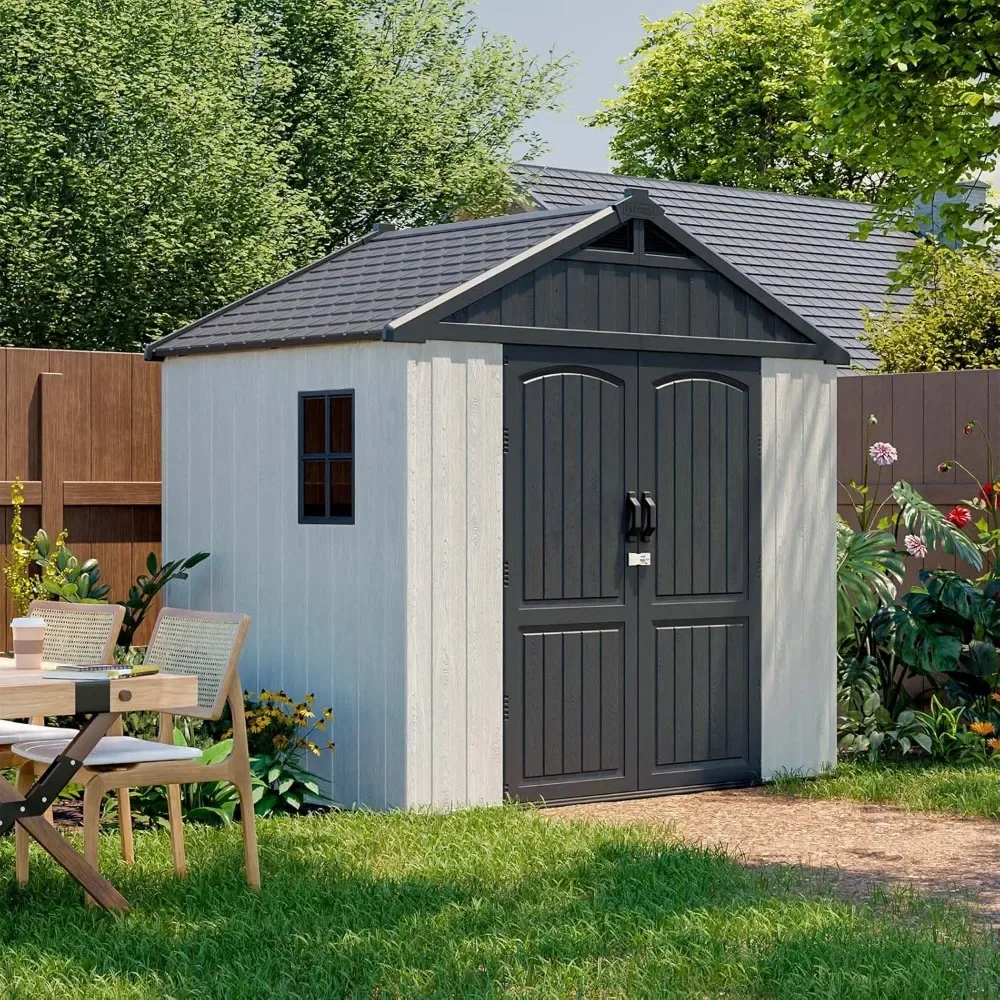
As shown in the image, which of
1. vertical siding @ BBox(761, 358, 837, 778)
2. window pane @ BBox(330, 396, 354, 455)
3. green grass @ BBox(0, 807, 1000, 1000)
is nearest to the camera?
green grass @ BBox(0, 807, 1000, 1000)

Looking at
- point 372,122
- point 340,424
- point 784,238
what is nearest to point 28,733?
point 340,424

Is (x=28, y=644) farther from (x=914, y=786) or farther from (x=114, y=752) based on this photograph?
(x=914, y=786)

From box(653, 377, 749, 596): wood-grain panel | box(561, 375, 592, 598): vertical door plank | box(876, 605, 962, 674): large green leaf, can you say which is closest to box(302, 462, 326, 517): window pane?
box(561, 375, 592, 598): vertical door plank

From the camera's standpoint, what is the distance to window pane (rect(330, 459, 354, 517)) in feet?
27.5

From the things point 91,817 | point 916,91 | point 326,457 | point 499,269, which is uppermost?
point 916,91

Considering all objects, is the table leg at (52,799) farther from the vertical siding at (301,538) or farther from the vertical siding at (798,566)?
the vertical siding at (798,566)

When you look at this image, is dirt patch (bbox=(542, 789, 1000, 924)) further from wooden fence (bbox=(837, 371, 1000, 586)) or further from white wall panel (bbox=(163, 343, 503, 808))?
wooden fence (bbox=(837, 371, 1000, 586))

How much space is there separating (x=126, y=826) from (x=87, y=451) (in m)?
3.24

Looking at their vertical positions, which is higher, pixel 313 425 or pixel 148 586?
pixel 313 425

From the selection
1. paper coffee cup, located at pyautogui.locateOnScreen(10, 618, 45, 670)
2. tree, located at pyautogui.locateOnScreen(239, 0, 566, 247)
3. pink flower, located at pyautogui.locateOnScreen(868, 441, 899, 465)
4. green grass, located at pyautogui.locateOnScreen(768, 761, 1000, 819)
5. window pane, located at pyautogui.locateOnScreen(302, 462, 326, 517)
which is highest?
tree, located at pyautogui.locateOnScreen(239, 0, 566, 247)

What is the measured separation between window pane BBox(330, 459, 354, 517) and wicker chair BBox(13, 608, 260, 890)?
164 centimetres

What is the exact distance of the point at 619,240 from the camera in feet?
28.7

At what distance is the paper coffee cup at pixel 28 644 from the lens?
6.29 meters

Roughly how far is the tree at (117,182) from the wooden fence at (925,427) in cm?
1039
